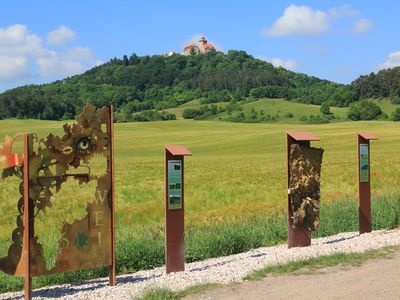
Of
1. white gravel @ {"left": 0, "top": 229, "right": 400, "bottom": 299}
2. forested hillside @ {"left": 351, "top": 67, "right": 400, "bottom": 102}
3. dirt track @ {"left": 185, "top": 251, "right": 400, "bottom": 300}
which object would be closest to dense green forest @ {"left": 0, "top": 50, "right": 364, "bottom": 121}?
forested hillside @ {"left": 351, "top": 67, "right": 400, "bottom": 102}

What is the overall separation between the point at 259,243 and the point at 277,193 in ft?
36.2

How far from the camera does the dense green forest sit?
418 feet

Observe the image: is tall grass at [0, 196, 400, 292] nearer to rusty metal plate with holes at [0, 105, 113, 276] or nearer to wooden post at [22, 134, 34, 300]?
rusty metal plate with holes at [0, 105, 113, 276]

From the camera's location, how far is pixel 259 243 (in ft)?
35.7

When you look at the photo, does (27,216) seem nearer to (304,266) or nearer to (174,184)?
(174,184)

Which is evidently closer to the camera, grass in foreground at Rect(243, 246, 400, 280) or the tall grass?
grass in foreground at Rect(243, 246, 400, 280)

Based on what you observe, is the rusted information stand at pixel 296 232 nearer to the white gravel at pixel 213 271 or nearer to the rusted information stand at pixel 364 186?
the white gravel at pixel 213 271

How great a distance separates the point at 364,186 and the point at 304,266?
384 cm

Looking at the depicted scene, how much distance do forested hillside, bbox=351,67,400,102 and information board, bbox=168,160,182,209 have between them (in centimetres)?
12269

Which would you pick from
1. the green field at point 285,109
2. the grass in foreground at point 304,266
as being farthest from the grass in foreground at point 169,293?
the green field at point 285,109

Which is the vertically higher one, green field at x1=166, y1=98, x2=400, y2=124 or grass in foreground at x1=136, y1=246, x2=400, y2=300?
green field at x1=166, y1=98, x2=400, y2=124

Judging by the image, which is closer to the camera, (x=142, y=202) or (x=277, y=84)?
(x=142, y=202)

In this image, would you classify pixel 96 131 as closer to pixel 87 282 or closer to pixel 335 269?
pixel 87 282

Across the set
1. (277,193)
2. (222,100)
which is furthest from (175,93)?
(277,193)
